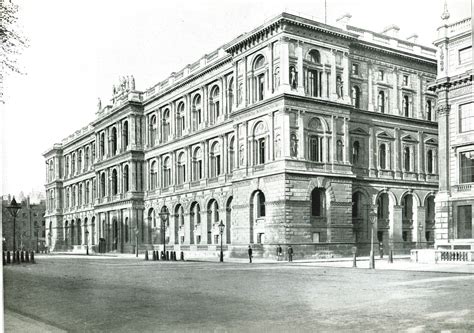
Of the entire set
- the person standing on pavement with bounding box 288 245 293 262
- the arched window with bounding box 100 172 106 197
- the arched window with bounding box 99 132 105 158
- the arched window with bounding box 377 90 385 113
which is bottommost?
the person standing on pavement with bounding box 288 245 293 262

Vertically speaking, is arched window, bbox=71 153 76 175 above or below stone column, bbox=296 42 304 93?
below

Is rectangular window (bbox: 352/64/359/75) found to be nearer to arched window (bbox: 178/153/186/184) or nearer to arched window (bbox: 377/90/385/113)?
arched window (bbox: 377/90/385/113)

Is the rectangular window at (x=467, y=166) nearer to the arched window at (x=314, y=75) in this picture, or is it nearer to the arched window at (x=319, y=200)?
the arched window at (x=319, y=200)

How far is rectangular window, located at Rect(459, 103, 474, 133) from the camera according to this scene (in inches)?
1577

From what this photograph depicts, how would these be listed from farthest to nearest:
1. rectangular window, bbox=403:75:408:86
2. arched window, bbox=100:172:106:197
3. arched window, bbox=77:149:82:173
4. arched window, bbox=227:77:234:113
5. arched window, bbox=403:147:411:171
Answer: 1. arched window, bbox=77:149:82:173
2. arched window, bbox=100:172:106:197
3. rectangular window, bbox=403:75:408:86
4. arched window, bbox=403:147:411:171
5. arched window, bbox=227:77:234:113

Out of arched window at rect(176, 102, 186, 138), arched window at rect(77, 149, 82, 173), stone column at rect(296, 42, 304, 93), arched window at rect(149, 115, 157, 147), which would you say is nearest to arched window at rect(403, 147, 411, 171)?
A: stone column at rect(296, 42, 304, 93)

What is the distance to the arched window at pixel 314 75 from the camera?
155 ft

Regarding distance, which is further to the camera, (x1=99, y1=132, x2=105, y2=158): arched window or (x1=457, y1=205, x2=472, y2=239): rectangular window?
(x1=99, y1=132, x2=105, y2=158): arched window

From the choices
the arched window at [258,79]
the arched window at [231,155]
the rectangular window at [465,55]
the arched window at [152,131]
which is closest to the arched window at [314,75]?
the arched window at [258,79]

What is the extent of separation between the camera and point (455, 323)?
41.1ft

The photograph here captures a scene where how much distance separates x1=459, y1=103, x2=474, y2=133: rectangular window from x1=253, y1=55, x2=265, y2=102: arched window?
15.3 m

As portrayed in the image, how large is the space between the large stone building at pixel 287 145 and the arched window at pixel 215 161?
14cm

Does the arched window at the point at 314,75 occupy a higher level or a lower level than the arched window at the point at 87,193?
higher

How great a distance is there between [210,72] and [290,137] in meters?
16.5
